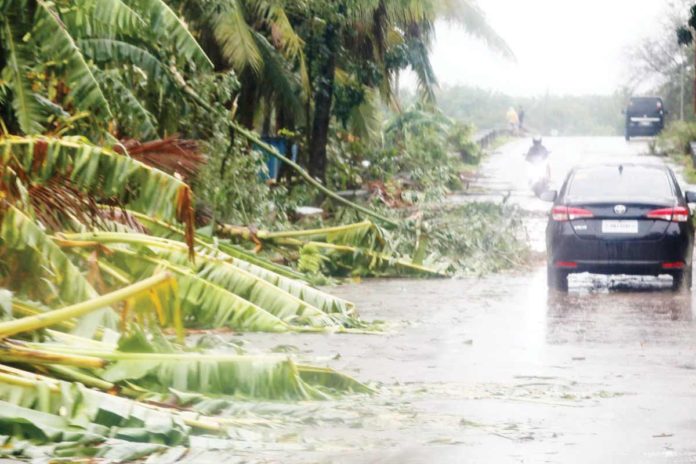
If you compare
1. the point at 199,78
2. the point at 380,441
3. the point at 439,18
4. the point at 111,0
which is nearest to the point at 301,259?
the point at 199,78

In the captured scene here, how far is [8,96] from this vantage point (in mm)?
14586

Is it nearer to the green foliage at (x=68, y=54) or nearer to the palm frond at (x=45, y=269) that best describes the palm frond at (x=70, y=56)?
the green foliage at (x=68, y=54)

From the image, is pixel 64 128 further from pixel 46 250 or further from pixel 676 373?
pixel 676 373

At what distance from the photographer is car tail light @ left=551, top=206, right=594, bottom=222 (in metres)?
18.6

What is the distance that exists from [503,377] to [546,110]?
96.9 metres

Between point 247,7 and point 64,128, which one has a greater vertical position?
point 247,7

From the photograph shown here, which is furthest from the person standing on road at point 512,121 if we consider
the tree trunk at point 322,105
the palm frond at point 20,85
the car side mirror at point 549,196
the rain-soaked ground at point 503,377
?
the palm frond at point 20,85

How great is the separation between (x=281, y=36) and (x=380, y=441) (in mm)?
16027

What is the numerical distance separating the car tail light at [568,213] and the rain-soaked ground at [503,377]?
3.13 ft

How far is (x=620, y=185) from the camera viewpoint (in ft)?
62.4

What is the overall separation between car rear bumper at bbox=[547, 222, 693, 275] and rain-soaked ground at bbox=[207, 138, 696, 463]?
14.1 inches

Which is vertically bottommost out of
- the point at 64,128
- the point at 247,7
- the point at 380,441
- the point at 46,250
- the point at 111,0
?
the point at 380,441

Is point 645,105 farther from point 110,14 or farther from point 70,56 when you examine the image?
point 70,56

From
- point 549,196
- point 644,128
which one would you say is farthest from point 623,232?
point 644,128
